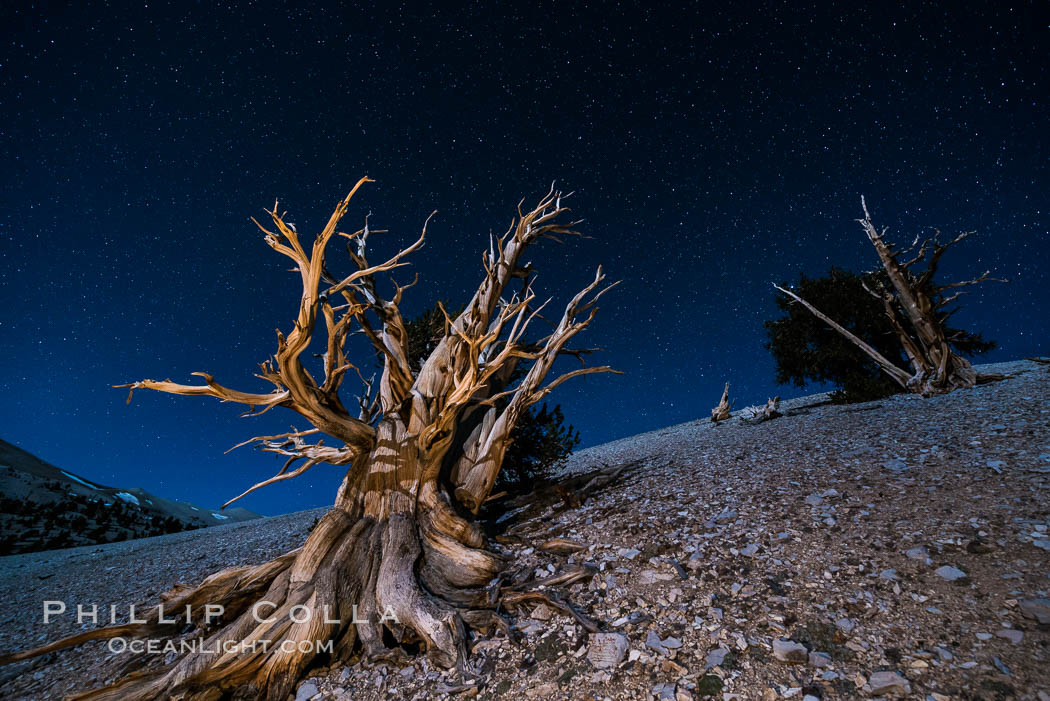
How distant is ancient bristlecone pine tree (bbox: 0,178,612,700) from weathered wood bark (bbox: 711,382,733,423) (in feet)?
45.4

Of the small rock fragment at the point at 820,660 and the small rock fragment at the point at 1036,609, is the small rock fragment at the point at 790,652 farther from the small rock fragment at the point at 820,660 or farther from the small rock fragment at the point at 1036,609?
the small rock fragment at the point at 1036,609

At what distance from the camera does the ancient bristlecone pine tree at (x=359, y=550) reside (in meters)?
3.65

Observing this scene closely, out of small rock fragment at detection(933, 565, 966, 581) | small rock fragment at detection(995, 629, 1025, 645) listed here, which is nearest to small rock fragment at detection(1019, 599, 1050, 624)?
small rock fragment at detection(995, 629, 1025, 645)

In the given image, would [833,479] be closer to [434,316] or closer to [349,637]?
[349,637]

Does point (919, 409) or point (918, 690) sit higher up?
point (919, 409)

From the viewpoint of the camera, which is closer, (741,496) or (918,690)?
(918,690)

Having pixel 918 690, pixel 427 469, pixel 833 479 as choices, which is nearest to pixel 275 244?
pixel 427 469

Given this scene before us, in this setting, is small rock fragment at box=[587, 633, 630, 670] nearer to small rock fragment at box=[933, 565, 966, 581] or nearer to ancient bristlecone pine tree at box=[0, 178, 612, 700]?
ancient bristlecone pine tree at box=[0, 178, 612, 700]

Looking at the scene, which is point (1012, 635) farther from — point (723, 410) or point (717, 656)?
point (723, 410)

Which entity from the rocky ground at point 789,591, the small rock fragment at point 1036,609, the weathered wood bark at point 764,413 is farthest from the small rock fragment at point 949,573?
the weathered wood bark at point 764,413

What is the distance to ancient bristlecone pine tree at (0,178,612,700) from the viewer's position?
365cm

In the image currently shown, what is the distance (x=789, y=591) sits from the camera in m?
3.51

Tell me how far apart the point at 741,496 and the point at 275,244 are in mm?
6868

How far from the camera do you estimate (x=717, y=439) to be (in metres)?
11.7
